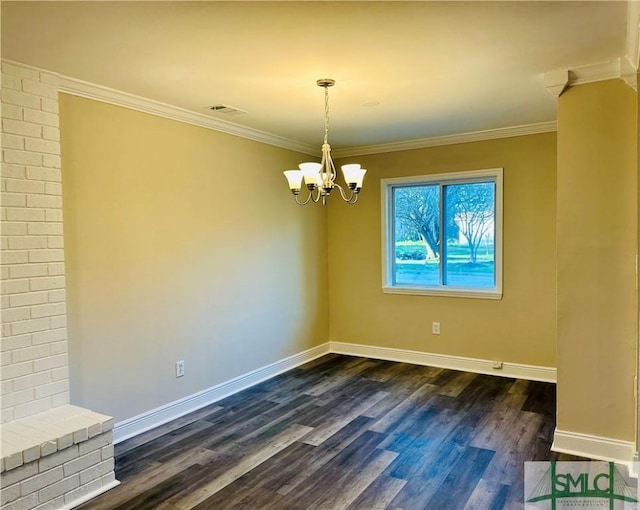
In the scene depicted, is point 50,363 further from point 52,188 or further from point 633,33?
point 633,33

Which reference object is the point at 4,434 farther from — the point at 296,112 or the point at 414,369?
the point at 414,369

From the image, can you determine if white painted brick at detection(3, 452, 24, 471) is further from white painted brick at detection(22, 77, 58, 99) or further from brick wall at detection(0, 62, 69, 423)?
white painted brick at detection(22, 77, 58, 99)

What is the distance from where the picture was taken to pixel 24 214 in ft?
8.46

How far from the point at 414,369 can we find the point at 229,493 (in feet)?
8.86

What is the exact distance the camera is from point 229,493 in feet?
8.23

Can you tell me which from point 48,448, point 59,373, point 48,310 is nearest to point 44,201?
point 48,310

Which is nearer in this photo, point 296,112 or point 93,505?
point 93,505

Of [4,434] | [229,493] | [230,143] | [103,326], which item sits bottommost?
[229,493]

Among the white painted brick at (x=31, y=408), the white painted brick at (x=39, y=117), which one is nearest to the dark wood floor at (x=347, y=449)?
the white painted brick at (x=31, y=408)

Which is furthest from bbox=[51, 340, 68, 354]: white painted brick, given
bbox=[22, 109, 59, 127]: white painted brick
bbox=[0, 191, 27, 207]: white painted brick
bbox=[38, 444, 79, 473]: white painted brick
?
bbox=[22, 109, 59, 127]: white painted brick

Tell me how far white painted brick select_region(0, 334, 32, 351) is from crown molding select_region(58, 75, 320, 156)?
1.49 metres

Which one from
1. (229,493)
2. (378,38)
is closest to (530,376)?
(229,493)

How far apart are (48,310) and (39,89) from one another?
4.24ft

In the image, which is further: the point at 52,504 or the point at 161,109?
the point at 161,109
